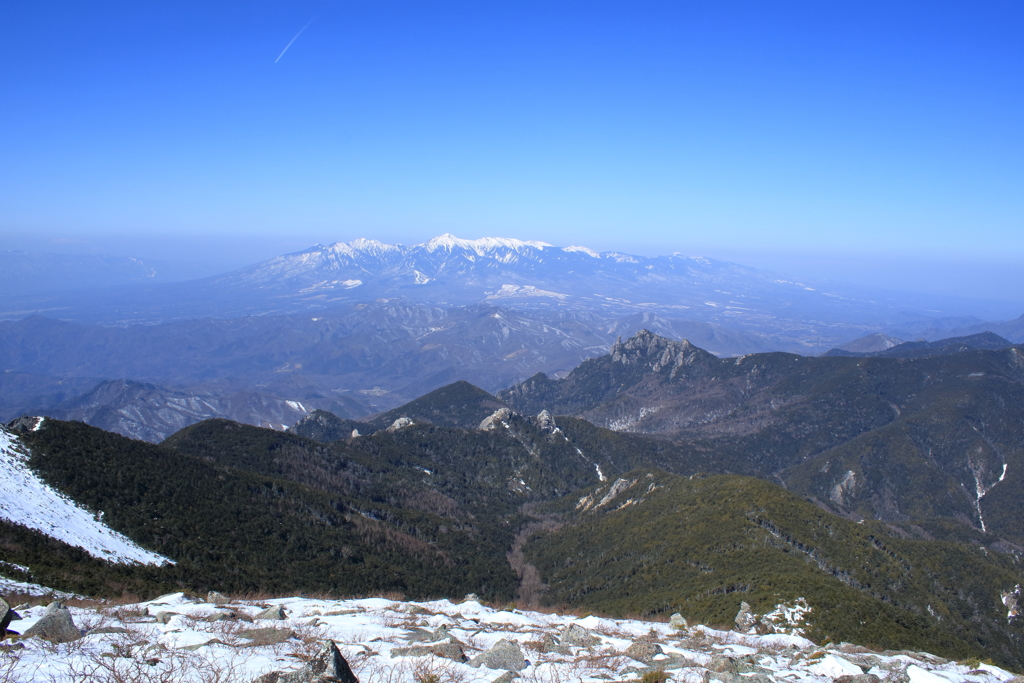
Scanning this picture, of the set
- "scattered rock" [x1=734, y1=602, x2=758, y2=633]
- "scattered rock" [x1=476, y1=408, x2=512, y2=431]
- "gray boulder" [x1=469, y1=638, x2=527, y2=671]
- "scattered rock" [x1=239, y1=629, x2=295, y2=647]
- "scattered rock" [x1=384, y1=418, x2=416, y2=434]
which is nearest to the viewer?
"gray boulder" [x1=469, y1=638, x2=527, y2=671]

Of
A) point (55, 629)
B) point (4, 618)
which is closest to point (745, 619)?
point (55, 629)

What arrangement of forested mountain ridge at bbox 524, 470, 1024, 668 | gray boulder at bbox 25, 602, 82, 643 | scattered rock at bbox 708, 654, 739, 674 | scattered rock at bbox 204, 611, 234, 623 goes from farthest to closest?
forested mountain ridge at bbox 524, 470, 1024, 668
scattered rock at bbox 204, 611, 234, 623
scattered rock at bbox 708, 654, 739, 674
gray boulder at bbox 25, 602, 82, 643

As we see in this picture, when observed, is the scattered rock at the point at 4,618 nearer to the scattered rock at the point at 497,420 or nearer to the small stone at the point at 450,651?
the small stone at the point at 450,651

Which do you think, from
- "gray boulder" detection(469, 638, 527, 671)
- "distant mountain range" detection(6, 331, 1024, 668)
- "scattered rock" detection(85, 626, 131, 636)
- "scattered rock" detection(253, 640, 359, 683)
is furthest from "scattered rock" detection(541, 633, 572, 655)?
"distant mountain range" detection(6, 331, 1024, 668)

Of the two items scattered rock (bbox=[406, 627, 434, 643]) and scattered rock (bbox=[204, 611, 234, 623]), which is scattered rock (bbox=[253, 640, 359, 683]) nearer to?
scattered rock (bbox=[406, 627, 434, 643])

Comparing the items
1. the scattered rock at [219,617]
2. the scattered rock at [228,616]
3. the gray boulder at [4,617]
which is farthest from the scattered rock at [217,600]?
the gray boulder at [4,617]

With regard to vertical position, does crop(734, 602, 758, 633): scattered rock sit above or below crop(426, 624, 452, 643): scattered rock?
below

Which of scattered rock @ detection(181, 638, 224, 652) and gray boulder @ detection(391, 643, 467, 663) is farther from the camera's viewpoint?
gray boulder @ detection(391, 643, 467, 663)

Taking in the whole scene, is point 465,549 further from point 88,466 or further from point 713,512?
point 88,466
